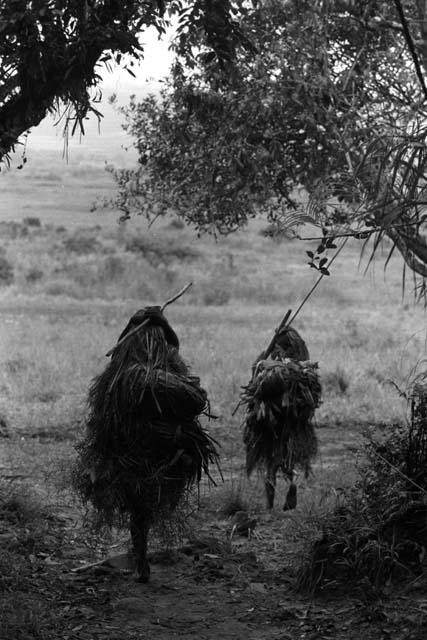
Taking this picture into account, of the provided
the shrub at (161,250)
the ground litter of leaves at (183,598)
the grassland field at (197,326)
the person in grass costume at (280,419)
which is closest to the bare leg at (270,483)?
the person in grass costume at (280,419)

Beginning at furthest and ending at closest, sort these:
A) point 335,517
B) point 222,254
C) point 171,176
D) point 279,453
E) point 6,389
Answer: point 222,254
point 6,389
point 171,176
point 279,453
point 335,517

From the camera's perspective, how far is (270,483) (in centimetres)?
1027

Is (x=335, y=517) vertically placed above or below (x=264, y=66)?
below

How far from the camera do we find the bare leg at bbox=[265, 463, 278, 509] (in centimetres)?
1018

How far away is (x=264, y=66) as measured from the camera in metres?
12.1

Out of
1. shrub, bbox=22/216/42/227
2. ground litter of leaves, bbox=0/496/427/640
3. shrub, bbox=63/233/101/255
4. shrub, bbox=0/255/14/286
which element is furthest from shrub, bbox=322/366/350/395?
shrub, bbox=22/216/42/227

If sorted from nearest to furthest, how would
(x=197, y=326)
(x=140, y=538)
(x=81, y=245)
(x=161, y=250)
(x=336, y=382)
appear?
(x=140, y=538), (x=336, y=382), (x=197, y=326), (x=161, y=250), (x=81, y=245)

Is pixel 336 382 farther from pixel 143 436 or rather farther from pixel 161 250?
pixel 161 250

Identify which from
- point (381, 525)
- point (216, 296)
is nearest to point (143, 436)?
point (381, 525)

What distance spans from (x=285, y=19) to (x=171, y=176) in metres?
2.69

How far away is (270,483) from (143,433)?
319cm

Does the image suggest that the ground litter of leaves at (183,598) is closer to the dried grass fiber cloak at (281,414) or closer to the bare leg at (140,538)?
the bare leg at (140,538)

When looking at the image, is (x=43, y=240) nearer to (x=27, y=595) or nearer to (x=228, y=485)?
(x=228, y=485)

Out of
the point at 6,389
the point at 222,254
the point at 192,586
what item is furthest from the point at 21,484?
the point at 222,254
